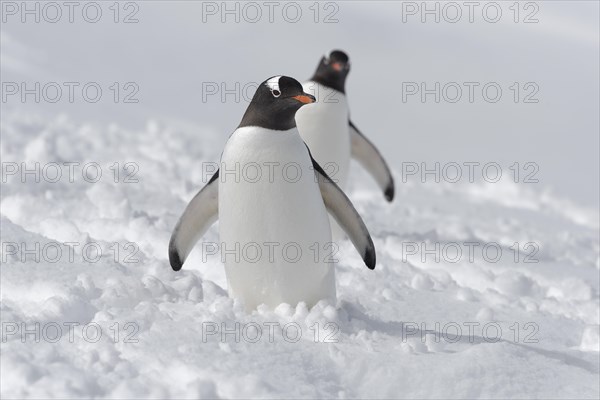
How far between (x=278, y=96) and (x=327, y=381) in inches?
46.0

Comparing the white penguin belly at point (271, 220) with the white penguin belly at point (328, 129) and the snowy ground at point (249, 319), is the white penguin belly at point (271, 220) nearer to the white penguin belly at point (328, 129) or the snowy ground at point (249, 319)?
the snowy ground at point (249, 319)

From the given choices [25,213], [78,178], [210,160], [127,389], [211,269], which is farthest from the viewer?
[210,160]

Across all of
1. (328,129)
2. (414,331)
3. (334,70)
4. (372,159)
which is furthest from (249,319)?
(372,159)

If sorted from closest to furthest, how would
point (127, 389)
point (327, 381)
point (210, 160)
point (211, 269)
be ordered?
point (127, 389) → point (327, 381) → point (211, 269) → point (210, 160)

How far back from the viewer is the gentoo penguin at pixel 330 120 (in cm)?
587

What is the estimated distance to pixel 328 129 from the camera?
5918 millimetres

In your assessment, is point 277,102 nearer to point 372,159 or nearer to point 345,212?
point 345,212

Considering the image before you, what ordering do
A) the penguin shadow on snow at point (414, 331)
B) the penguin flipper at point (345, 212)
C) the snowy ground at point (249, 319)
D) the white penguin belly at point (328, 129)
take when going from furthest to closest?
the white penguin belly at point (328, 129) < the penguin flipper at point (345, 212) < the penguin shadow on snow at point (414, 331) < the snowy ground at point (249, 319)

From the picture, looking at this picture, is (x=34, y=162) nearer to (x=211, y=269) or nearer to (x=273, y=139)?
(x=211, y=269)

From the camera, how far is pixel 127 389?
2.78 meters

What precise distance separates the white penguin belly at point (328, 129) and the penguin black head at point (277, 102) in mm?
2229

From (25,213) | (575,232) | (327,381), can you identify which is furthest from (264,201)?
(575,232)

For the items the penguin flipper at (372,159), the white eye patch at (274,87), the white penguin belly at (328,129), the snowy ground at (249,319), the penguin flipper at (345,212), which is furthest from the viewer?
the penguin flipper at (372,159)

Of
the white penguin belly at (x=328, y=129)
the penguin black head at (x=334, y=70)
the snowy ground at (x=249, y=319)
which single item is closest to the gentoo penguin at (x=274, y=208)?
the snowy ground at (x=249, y=319)
